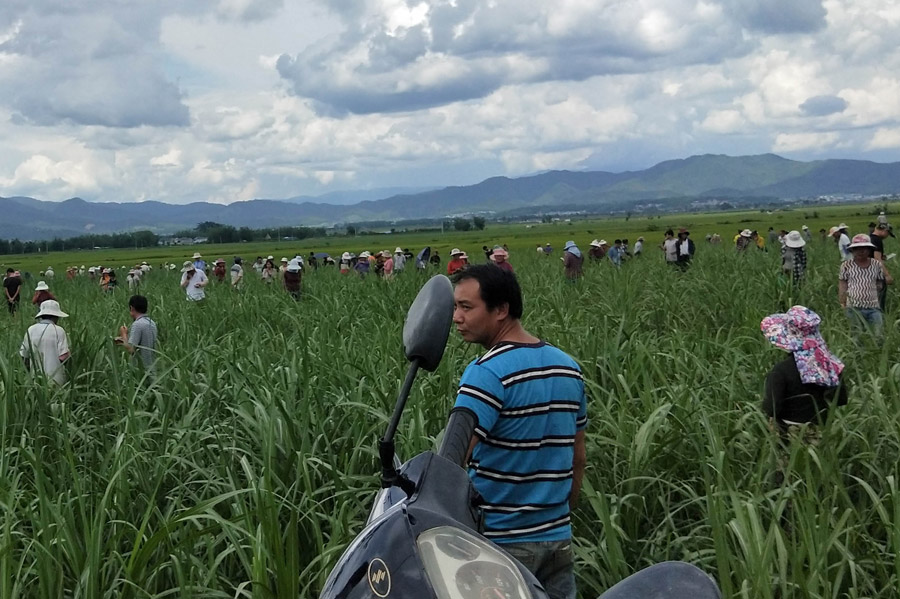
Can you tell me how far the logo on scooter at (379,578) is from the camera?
1057mm

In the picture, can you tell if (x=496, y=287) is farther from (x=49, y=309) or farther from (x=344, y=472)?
(x=49, y=309)

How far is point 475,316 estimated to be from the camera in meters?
2.68

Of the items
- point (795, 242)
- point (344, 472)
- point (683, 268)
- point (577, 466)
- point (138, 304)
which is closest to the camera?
point (577, 466)

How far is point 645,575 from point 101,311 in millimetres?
10637

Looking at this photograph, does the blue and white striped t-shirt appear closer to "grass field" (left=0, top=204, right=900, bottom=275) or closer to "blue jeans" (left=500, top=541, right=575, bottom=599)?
"blue jeans" (left=500, top=541, right=575, bottom=599)

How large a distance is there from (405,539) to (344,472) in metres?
3.03

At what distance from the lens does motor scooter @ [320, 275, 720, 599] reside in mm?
1064

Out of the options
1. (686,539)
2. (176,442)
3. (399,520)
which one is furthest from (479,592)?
(176,442)

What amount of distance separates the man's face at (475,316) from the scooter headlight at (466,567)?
1534mm

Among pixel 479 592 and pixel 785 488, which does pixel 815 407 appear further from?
pixel 479 592

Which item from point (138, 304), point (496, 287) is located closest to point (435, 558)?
point (496, 287)

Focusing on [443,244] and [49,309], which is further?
[443,244]

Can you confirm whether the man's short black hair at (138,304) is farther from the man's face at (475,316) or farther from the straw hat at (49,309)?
the man's face at (475,316)

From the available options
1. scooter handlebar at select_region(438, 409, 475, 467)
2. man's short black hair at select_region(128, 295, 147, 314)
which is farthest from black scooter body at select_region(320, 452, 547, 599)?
man's short black hair at select_region(128, 295, 147, 314)
